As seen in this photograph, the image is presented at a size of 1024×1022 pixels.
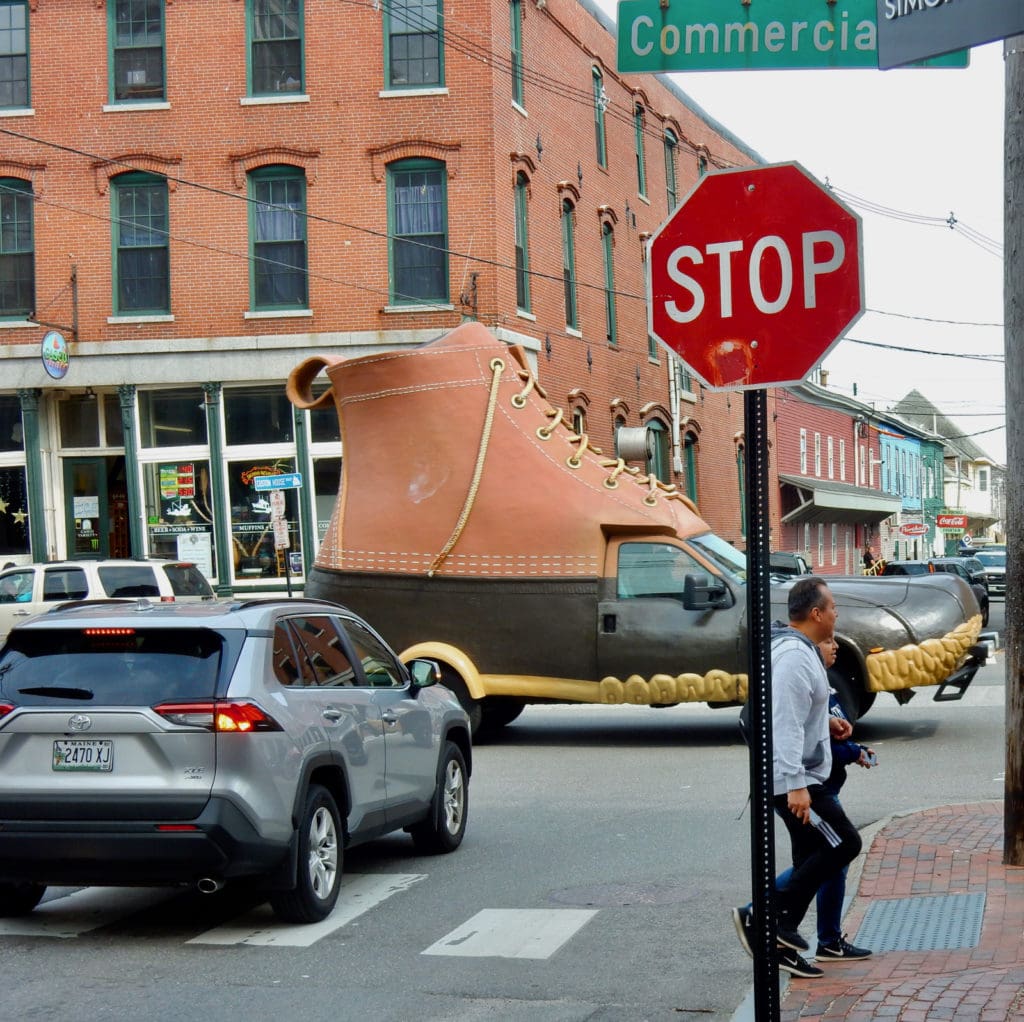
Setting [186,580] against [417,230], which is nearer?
[186,580]

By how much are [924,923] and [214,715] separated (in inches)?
135

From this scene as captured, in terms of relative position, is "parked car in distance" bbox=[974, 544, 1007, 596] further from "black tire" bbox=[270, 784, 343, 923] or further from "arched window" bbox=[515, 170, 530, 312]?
"black tire" bbox=[270, 784, 343, 923]

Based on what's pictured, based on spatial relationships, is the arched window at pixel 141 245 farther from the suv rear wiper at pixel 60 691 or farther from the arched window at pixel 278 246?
the suv rear wiper at pixel 60 691

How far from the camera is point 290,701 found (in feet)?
25.4

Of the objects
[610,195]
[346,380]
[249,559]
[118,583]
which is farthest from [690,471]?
[346,380]

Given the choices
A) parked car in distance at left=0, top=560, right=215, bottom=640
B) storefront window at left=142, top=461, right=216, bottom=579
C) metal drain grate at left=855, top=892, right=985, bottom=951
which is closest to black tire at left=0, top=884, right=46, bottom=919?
metal drain grate at left=855, top=892, right=985, bottom=951

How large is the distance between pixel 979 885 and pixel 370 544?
26.6 ft

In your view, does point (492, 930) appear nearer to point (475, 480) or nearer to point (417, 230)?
point (475, 480)

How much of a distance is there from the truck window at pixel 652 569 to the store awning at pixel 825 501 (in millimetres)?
35367

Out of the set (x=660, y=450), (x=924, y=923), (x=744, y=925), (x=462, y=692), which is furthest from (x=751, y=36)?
(x=660, y=450)

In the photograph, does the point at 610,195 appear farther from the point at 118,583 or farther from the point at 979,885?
the point at 979,885

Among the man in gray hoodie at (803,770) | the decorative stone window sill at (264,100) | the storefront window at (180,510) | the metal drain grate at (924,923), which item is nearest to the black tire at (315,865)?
the man in gray hoodie at (803,770)

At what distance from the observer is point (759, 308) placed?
500 cm

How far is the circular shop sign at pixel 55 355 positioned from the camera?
27031mm
